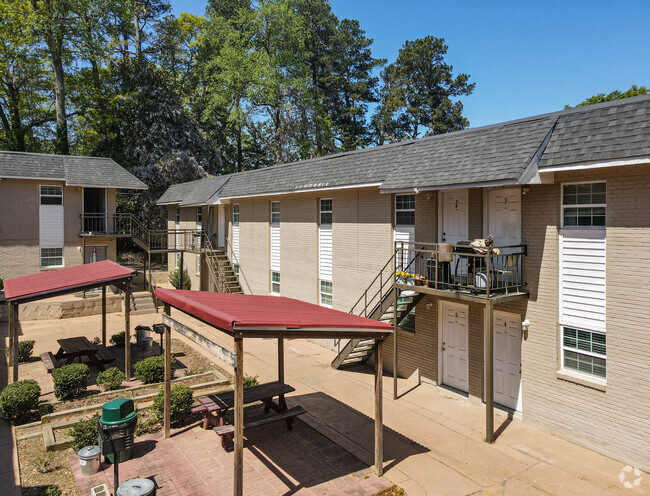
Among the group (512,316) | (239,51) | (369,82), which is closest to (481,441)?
(512,316)

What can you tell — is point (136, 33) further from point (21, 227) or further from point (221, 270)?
point (221, 270)

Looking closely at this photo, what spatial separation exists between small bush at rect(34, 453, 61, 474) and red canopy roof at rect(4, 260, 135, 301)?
441 cm

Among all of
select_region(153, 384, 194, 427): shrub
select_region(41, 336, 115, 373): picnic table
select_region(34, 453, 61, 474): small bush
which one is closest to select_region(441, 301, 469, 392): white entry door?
select_region(153, 384, 194, 427): shrub

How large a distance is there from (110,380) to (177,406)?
350cm

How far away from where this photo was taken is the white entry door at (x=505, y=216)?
11.4m

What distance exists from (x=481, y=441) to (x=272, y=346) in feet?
32.2

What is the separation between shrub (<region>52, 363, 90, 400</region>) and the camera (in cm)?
1159

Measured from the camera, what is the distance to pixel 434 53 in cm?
4678

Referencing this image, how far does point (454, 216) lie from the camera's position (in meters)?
13.0

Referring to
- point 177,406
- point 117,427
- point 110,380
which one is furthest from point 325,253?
point 117,427

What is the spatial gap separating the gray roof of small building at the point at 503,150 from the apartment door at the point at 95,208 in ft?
48.2

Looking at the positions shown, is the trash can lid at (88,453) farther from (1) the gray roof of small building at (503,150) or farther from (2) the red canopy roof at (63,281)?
(1) the gray roof of small building at (503,150)

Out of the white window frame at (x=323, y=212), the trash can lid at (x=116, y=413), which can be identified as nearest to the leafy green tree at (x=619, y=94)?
the white window frame at (x=323, y=212)

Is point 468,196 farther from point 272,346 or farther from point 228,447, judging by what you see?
point 272,346
